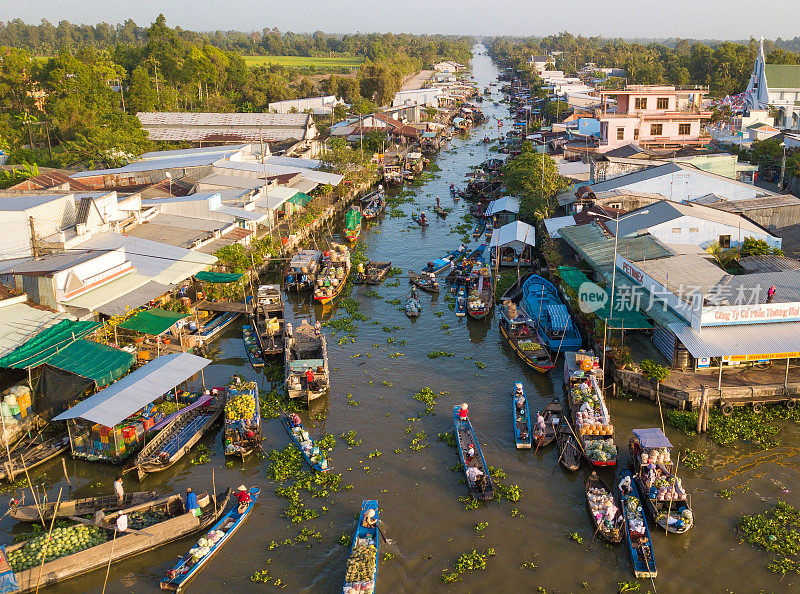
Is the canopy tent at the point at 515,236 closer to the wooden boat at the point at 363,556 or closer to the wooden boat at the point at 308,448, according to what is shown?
the wooden boat at the point at 308,448

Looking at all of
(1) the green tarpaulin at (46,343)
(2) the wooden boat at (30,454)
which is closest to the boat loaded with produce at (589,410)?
(2) the wooden boat at (30,454)

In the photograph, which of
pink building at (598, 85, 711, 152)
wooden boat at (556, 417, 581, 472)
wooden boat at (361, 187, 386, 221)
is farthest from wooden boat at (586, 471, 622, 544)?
pink building at (598, 85, 711, 152)

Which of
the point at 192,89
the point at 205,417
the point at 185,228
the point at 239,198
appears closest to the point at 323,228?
the point at 239,198

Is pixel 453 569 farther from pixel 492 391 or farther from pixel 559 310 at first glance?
pixel 559 310

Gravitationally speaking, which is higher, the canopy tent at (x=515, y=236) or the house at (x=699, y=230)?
the house at (x=699, y=230)

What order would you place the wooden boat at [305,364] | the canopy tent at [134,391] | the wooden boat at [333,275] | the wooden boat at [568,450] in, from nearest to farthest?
the canopy tent at [134,391] < the wooden boat at [568,450] < the wooden boat at [305,364] < the wooden boat at [333,275]

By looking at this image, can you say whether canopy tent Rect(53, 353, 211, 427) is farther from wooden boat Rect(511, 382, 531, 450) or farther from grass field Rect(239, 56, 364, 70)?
grass field Rect(239, 56, 364, 70)
